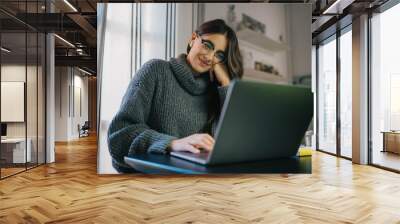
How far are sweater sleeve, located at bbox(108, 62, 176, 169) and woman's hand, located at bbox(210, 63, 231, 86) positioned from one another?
40 centimetres

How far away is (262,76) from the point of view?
345 cm

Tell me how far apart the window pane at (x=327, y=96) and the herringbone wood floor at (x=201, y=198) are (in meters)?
2.92

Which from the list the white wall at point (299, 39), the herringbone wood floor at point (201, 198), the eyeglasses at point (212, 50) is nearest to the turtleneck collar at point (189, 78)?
the eyeglasses at point (212, 50)

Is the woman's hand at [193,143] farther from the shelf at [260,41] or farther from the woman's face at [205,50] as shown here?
the shelf at [260,41]

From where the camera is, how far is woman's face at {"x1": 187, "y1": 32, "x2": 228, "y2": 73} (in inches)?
99.7

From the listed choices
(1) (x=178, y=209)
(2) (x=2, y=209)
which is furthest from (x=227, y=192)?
(2) (x=2, y=209)

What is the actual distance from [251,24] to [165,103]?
1474 mm

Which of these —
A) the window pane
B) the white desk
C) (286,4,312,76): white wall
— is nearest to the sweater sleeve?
(286,4,312,76): white wall

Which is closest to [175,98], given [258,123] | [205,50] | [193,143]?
[205,50]

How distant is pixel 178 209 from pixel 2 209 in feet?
6.25

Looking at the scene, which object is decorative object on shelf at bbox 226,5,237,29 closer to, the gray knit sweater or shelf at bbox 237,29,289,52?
shelf at bbox 237,29,289,52

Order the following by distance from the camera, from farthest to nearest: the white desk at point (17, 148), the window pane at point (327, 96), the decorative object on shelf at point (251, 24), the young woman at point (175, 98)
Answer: the window pane at point (327, 96) → the white desk at point (17, 148) → the decorative object on shelf at point (251, 24) → the young woman at point (175, 98)

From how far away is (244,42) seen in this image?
331 centimetres

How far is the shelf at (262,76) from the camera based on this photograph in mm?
3233
